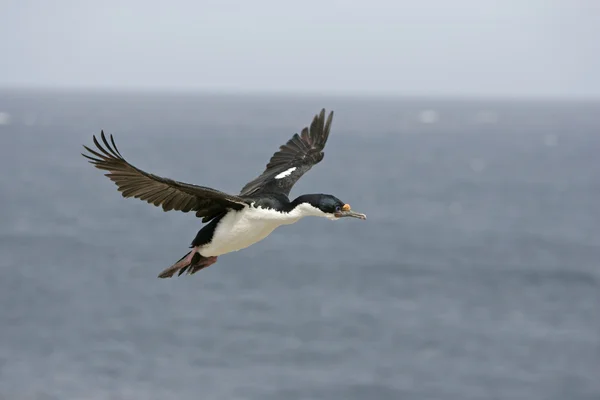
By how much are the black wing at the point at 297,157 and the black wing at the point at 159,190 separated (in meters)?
2.17

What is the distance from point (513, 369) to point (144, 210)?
65428 millimetres

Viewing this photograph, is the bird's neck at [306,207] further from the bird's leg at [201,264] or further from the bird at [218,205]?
the bird's leg at [201,264]

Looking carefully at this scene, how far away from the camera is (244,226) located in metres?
16.6

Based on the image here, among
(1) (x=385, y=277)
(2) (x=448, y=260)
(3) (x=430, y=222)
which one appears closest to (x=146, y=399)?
(1) (x=385, y=277)

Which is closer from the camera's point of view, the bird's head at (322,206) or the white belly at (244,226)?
the bird's head at (322,206)

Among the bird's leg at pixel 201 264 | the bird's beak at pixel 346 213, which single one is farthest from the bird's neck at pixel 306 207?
the bird's leg at pixel 201 264

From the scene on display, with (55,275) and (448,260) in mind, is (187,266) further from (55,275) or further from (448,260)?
(448,260)

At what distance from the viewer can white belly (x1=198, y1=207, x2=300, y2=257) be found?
1642cm

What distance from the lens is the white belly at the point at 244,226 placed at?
1642cm

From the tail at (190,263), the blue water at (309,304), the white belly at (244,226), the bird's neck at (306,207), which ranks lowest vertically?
the tail at (190,263)

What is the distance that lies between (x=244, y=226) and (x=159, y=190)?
63.9 inches

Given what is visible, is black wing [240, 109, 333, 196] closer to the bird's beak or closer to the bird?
the bird

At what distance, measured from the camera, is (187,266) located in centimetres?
1788

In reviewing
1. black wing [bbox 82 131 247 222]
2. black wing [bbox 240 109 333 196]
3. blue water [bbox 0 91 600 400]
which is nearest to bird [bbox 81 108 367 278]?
black wing [bbox 82 131 247 222]
